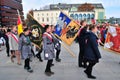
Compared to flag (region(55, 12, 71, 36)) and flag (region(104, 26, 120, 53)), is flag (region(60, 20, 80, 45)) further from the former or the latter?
flag (region(104, 26, 120, 53))

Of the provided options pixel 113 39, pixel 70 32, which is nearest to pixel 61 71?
pixel 70 32

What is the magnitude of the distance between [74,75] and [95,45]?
1319 millimetres

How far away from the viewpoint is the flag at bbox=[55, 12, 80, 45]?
40.4 feet

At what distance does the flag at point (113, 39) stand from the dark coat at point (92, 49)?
314cm

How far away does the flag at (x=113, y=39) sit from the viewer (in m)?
11.9

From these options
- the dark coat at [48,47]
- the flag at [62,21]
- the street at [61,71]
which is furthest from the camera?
the flag at [62,21]

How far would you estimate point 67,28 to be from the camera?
41.4 ft

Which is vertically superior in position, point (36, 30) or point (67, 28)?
point (67, 28)

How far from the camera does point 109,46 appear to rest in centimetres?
1219

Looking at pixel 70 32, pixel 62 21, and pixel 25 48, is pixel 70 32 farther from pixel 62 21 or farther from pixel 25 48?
pixel 25 48

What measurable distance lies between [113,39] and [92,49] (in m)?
3.32

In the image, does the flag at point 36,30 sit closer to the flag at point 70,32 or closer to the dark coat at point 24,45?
the flag at point 70,32

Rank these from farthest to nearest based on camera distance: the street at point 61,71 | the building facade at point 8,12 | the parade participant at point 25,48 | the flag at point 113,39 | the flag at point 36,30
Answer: the building facade at point 8,12
the flag at point 36,30
the flag at point 113,39
the parade participant at point 25,48
the street at point 61,71

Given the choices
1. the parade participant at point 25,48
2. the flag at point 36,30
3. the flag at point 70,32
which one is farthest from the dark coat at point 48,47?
the flag at point 36,30
